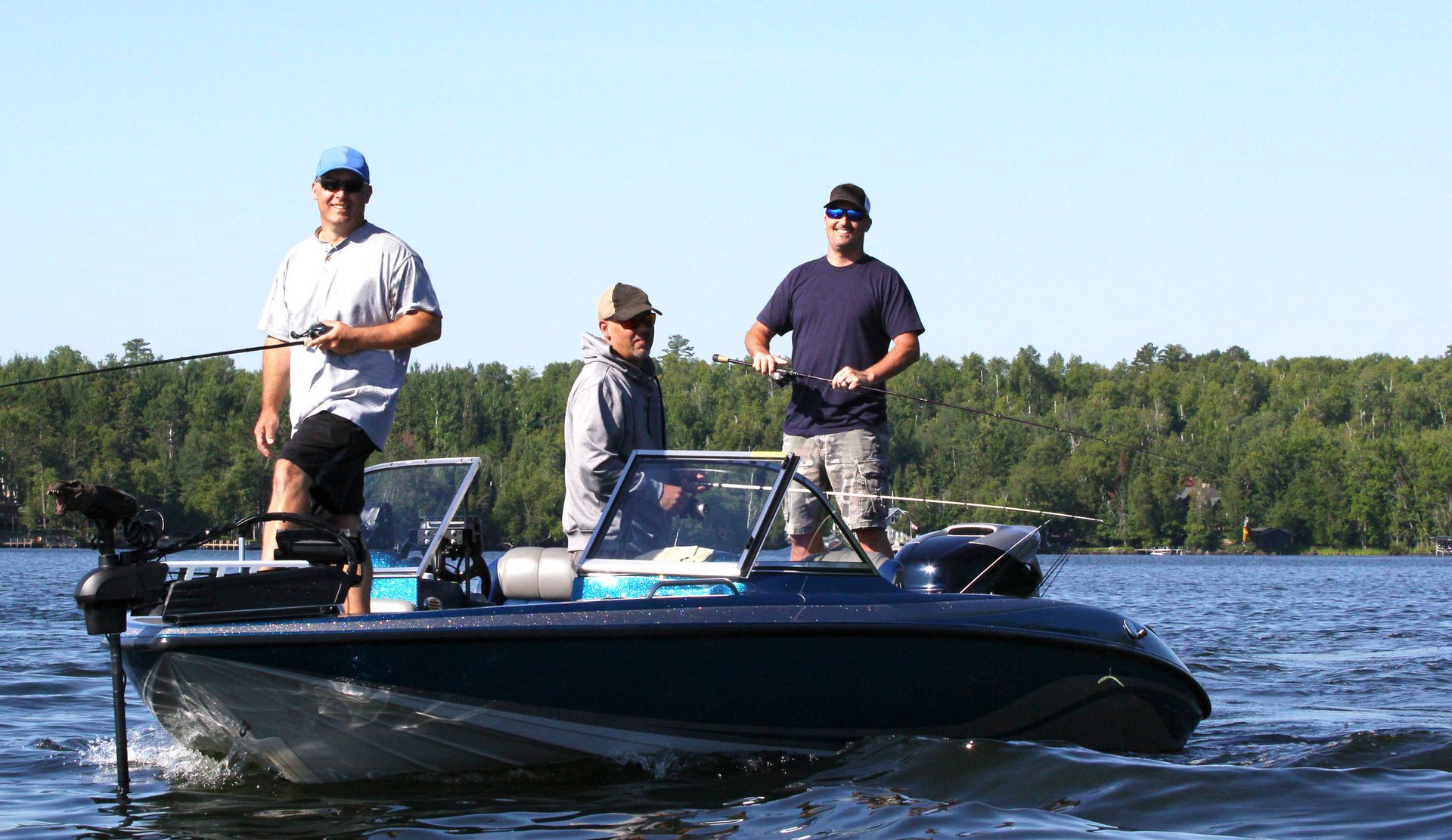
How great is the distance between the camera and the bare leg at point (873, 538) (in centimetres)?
645

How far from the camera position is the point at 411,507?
614cm

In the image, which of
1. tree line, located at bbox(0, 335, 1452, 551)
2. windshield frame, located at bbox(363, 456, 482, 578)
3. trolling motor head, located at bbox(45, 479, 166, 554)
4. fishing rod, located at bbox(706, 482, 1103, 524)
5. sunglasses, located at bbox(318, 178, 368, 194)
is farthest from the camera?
tree line, located at bbox(0, 335, 1452, 551)

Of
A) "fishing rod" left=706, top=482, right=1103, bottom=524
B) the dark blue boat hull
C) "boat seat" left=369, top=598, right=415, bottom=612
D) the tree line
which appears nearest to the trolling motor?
the dark blue boat hull

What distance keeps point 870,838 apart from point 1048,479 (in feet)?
26.0

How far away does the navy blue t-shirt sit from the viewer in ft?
21.2

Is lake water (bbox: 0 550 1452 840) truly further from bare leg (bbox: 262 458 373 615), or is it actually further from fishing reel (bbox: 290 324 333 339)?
fishing reel (bbox: 290 324 333 339)

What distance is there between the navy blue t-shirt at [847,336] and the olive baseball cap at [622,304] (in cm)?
90

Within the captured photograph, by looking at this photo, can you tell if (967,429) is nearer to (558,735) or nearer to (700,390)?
(700,390)

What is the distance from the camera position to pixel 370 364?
518 centimetres

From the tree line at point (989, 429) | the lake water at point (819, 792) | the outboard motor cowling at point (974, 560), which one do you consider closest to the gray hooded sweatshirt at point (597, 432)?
the lake water at point (819, 792)

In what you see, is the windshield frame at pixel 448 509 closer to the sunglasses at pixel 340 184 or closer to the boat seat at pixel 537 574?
the boat seat at pixel 537 574

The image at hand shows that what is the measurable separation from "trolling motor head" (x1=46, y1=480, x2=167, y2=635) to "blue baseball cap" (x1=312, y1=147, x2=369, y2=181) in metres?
Result: 1.30

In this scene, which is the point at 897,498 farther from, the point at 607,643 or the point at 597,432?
the point at 607,643

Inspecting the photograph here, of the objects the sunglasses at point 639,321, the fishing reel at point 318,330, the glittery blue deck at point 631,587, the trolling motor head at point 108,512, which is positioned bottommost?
the glittery blue deck at point 631,587
